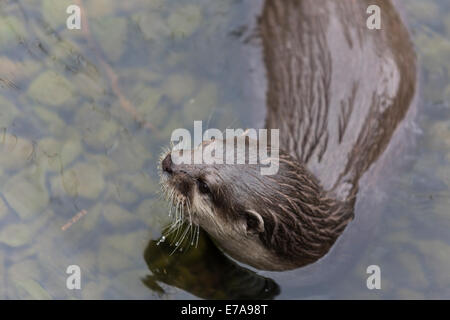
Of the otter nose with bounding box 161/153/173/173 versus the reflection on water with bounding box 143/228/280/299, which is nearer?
the otter nose with bounding box 161/153/173/173

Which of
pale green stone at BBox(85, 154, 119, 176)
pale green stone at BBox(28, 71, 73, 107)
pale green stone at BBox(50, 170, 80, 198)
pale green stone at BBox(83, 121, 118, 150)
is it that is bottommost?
pale green stone at BBox(50, 170, 80, 198)

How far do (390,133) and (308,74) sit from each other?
649 millimetres

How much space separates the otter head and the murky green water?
12.7 inches

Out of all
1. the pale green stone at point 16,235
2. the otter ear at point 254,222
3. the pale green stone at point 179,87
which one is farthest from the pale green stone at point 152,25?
the otter ear at point 254,222

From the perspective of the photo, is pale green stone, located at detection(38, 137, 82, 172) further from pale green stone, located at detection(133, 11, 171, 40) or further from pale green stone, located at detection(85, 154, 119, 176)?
pale green stone, located at detection(133, 11, 171, 40)

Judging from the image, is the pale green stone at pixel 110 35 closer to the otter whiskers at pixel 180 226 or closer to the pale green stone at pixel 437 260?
the otter whiskers at pixel 180 226

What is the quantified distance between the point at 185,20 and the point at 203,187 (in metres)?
1.63

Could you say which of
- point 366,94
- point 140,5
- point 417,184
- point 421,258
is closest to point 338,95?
point 366,94

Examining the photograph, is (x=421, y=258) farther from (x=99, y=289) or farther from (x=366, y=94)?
(x=99, y=289)

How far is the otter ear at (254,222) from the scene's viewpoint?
3701mm

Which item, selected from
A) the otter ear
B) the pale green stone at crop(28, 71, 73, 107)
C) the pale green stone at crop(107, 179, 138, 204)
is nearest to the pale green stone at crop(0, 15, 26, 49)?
the pale green stone at crop(28, 71, 73, 107)

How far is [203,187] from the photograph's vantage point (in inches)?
149

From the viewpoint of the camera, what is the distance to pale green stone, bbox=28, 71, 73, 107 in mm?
4430

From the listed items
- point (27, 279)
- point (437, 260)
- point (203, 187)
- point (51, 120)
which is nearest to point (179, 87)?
point (51, 120)
